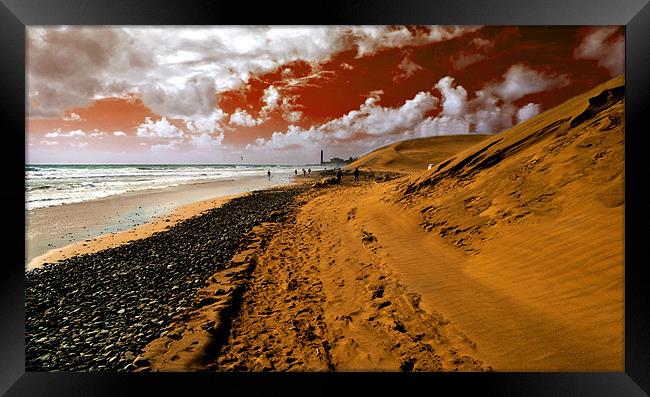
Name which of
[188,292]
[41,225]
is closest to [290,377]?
[188,292]

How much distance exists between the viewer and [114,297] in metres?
4.29

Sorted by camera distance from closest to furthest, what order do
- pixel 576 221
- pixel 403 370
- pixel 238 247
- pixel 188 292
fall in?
pixel 403 370, pixel 576 221, pixel 188 292, pixel 238 247

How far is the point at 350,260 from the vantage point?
5332 mm

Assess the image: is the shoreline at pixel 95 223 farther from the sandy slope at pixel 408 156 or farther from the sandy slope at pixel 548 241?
the sandy slope at pixel 408 156

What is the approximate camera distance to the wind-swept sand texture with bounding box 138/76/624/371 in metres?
3.09

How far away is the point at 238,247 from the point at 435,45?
18.9 feet

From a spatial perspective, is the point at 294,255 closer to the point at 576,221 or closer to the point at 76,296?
the point at 76,296

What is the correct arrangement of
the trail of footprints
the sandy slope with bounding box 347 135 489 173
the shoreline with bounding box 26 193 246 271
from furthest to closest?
the sandy slope with bounding box 347 135 489 173 < the shoreline with bounding box 26 193 246 271 < the trail of footprints

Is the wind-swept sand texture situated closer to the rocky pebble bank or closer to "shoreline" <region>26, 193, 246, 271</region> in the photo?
the rocky pebble bank

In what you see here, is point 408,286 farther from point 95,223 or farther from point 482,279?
point 95,223

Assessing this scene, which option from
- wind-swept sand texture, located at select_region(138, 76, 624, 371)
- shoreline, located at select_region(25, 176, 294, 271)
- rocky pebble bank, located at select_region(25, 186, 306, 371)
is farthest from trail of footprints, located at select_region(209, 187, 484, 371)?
shoreline, located at select_region(25, 176, 294, 271)

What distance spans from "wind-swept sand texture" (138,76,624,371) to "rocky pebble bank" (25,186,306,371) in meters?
0.56
